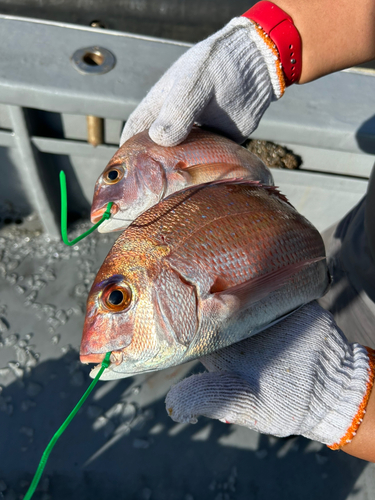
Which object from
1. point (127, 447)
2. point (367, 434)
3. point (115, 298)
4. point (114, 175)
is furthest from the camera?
point (127, 447)

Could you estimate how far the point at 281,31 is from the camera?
1.03 meters

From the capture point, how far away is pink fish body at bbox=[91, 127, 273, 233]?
1.03 m

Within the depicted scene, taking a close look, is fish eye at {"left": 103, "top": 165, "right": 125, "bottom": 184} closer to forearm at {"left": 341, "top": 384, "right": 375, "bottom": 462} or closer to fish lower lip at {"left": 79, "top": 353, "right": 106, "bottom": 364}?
fish lower lip at {"left": 79, "top": 353, "right": 106, "bottom": 364}

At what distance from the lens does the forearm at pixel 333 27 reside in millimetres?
1014

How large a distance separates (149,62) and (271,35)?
2.63 ft

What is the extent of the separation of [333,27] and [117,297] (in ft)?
3.15

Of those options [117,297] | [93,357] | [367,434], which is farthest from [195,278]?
[367,434]

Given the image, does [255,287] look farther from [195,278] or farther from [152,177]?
[152,177]

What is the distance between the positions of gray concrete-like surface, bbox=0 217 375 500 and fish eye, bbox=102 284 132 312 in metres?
1.21

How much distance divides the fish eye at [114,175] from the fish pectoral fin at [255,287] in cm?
→ 44

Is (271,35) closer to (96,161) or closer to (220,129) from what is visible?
(220,129)

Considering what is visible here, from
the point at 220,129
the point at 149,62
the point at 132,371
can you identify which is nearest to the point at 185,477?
the point at 132,371

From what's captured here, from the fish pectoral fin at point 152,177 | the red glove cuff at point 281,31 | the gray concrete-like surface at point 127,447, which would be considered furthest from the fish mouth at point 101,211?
the gray concrete-like surface at point 127,447

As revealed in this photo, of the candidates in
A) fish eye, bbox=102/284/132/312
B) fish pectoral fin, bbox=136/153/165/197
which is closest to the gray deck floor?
fish pectoral fin, bbox=136/153/165/197
